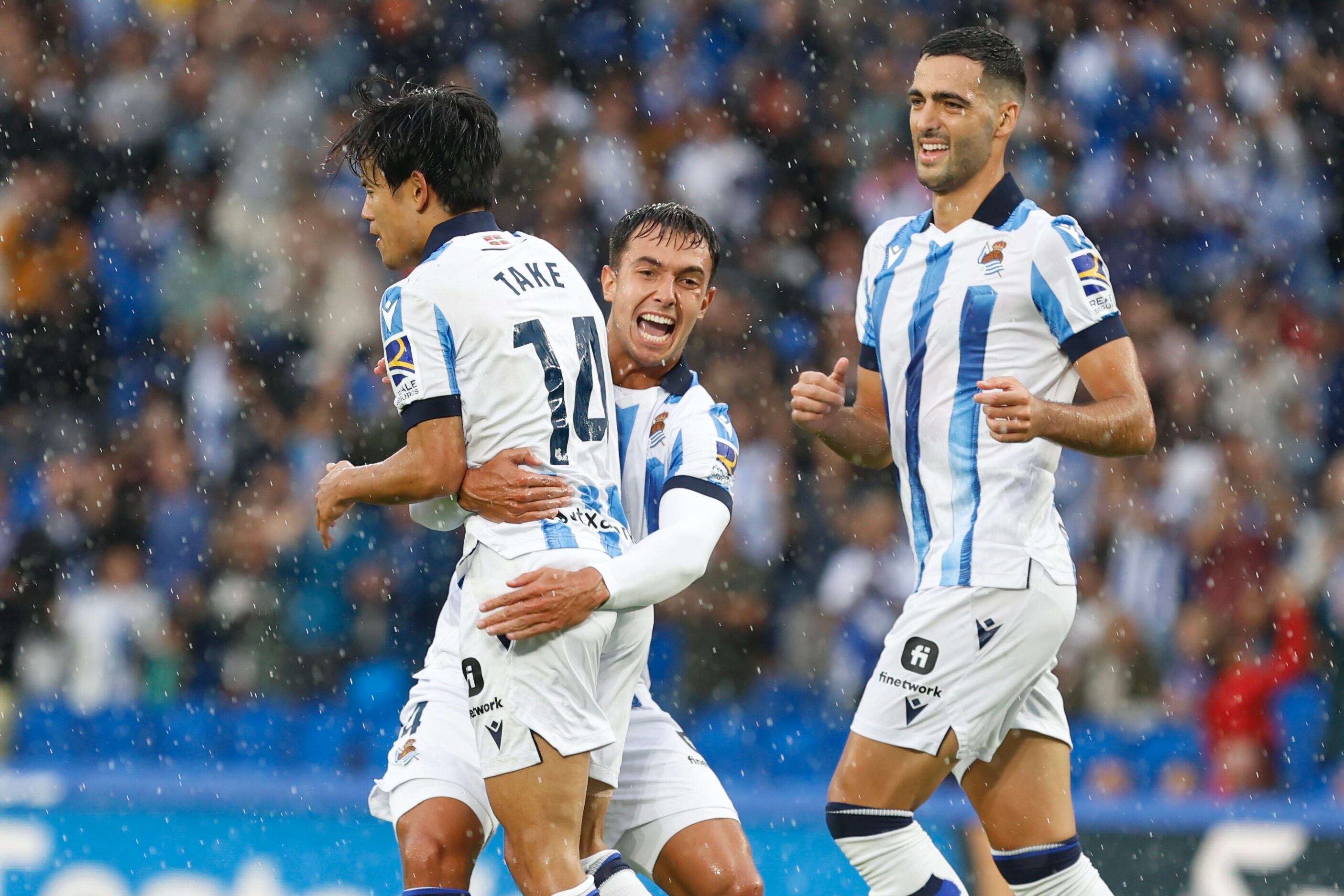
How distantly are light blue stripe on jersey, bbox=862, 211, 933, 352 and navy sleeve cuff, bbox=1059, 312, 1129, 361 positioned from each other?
0.56 meters

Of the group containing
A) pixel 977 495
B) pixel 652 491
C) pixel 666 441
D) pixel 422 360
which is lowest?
pixel 977 495

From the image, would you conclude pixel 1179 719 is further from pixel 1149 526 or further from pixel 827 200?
pixel 827 200

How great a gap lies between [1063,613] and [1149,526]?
4.88 meters

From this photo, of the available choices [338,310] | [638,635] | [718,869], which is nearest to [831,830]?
[718,869]

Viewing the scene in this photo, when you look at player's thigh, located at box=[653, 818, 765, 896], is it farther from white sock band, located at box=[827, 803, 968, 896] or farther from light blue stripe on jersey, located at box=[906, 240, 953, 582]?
light blue stripe on jersey, located at box=[906, 240, 953, 582]

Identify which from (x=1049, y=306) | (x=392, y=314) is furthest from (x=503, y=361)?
(x=1049, y=306)

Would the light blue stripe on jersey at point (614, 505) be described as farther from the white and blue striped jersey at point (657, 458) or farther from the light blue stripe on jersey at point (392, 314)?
the light blue stripe on jersey at point (392, 314)

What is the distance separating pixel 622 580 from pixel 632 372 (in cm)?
82

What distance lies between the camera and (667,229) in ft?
15.2

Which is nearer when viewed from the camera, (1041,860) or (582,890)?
(582,890)

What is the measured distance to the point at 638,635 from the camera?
4.26 metres

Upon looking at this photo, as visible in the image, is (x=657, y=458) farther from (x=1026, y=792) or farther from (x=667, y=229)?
(x=1026, y=792)

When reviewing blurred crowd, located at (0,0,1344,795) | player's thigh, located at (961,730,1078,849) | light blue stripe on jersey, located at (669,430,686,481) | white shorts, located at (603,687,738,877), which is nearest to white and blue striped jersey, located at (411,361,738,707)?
light blue stripe on jersey, located at (669,430,686,481)

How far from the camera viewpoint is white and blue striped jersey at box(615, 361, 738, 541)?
4.45 metres
